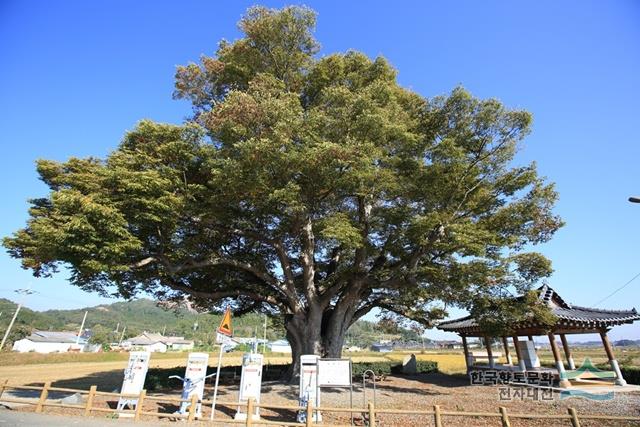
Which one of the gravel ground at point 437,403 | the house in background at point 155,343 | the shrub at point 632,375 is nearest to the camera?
the gravel ground at point 437,403

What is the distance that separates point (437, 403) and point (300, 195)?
9.39 meters

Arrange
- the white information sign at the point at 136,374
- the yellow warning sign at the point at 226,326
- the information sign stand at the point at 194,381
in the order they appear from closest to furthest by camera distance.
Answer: the yellow warning sign at the point at 226,326, the information sign stand at the point at 194,381, the white information sign at the point at 136,374

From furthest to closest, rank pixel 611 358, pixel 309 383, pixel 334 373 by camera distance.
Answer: pixel 611 358
pixel 309 383
pixel 334 373

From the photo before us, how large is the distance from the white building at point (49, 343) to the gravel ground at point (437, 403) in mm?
73222

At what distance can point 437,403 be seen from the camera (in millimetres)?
13039

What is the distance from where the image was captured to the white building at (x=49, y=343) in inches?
2682

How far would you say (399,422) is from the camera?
10594mm

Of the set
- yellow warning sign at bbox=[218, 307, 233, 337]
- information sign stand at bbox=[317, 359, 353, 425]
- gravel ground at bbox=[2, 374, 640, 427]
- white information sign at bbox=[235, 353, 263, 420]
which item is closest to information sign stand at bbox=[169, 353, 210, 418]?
gravel ground at bbox=[2, 374, 640, 427]

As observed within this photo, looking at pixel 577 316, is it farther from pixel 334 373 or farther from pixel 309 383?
pixel 309 383

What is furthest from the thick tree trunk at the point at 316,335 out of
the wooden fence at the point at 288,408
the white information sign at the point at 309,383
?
the wooden fence at the point at 288,408

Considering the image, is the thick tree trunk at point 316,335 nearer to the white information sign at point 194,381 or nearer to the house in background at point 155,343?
the white information sign at point 194,381

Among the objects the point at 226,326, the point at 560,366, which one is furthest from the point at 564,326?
the point at 226,326

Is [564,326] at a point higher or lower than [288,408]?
higher

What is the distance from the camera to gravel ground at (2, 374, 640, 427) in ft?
34.9
